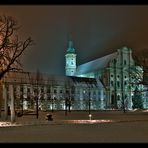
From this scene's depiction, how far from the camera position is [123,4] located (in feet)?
33.3

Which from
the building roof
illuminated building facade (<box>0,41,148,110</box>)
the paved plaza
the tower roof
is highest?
the tower roof

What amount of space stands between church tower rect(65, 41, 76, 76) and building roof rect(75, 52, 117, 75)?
3.03m

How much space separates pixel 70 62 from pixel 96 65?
2008 centimetres

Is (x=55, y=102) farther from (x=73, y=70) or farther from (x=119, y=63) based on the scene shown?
(x=73, y=70)

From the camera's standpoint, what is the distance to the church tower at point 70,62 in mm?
173000

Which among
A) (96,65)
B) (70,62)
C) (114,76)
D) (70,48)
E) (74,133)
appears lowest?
(74,133)

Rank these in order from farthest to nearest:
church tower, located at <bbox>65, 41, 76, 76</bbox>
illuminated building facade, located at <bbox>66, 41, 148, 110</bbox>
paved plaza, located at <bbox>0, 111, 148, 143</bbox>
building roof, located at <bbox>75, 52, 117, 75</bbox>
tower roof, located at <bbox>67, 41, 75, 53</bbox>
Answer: tower roof, located at <bbox>67, 41, 75, 53</bbox>
church tower, located at <bbox>65, 41, 76, 76</bbox>
building roof, located at <bbox>75, 52, 117, 75</bbox>
illuminated building facade, located at <bbox>66, 41, 148, 110</bbox>
paved plaza, located at <bbox>0, 111, 148, 143</bbox>

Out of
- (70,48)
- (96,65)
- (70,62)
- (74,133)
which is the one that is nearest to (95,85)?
(96,65)

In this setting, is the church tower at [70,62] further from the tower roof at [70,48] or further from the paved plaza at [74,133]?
the paved plaza at [74,133]

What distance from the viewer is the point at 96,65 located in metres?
158

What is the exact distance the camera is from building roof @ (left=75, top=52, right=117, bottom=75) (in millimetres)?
152050

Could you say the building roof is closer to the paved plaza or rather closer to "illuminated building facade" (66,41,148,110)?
"illuminated building facade" (66,41,148,110)

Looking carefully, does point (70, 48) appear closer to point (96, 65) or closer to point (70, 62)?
point (70, 62)

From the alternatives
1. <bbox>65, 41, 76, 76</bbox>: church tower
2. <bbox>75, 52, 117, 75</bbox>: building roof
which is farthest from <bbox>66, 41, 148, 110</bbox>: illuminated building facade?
<bbox>65, 41, 76, 76</bbox>: church tower
